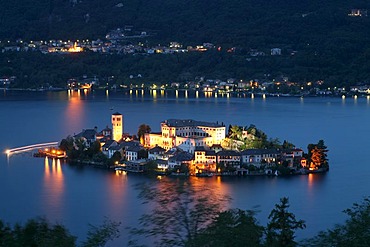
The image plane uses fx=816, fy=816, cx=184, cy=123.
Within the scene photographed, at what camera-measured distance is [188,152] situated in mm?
8688

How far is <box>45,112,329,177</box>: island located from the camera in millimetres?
8195

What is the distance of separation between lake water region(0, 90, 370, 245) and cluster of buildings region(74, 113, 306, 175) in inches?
14.0

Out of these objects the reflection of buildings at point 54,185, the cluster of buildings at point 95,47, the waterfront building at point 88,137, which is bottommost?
the reflection of buildings at point 54,185

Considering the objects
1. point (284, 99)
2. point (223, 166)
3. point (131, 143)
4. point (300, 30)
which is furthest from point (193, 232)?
point (300, 30)

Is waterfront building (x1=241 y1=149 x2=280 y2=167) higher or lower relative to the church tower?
lower

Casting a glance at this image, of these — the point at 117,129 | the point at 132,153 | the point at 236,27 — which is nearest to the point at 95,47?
the point at 236,27

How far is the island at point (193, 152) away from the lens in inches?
323

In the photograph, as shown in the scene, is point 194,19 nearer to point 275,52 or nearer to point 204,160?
point 275,52

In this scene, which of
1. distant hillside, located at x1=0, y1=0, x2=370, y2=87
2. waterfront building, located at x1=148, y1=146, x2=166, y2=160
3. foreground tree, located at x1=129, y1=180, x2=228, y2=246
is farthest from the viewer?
distant hillside, located at x1=0, y1=0, x2=370, y2=87

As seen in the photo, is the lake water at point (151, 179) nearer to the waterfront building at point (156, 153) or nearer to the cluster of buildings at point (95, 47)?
the waterfront building at point (156, 153)

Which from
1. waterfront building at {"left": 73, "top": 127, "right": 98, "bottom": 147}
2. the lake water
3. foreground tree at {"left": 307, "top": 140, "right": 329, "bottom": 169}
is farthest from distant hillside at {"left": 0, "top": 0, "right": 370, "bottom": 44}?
foreground tree at {"left": 307, "top": 140, "right": 329, "bottom": 169}

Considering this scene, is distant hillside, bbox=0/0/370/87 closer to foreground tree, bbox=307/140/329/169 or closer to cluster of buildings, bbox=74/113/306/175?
cluster of buildings, bbox=74/113/306/175

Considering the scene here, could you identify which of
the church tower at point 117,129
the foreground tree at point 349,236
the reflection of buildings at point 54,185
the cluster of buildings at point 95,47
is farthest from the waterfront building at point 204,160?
the cluster of buildings at point 95,47

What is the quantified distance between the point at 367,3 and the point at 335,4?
1.04 m
